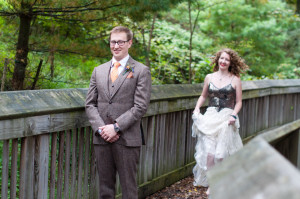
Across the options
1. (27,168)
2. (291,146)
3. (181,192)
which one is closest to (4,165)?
(27,168)

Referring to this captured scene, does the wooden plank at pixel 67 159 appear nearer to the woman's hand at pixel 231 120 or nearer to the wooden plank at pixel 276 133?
the wooden plank at pixel 276 133

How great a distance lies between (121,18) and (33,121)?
3650mm

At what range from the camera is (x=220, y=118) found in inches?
215

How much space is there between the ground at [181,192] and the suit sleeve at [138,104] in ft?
5.82

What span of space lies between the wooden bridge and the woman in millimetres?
348

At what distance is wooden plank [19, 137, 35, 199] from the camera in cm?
309

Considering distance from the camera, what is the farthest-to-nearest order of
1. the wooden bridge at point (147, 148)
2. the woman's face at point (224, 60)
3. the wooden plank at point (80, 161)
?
the woman's face at point (224, 60), the wooden plank at point (80, 161), the wooden bridge at point (147, 148)

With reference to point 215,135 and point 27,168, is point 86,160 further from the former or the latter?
point 215,135

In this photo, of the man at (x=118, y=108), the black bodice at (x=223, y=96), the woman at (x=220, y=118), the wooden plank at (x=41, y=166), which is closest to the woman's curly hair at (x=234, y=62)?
the woman at (x=220, y=118)

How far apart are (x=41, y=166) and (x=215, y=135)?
112 inches

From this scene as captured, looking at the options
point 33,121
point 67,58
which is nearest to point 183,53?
point 67,58

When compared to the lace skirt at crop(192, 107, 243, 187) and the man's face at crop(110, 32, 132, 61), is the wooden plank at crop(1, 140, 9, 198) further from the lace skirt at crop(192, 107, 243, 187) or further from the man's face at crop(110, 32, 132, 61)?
the lace skirt at crop(192, 107, 243, 187)

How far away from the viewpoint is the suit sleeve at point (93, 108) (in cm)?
350

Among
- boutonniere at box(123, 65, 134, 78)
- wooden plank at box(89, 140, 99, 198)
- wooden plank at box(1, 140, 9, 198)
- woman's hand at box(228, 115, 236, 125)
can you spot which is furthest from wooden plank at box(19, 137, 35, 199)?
woman's hand at box(228, 115, 236, 125)
